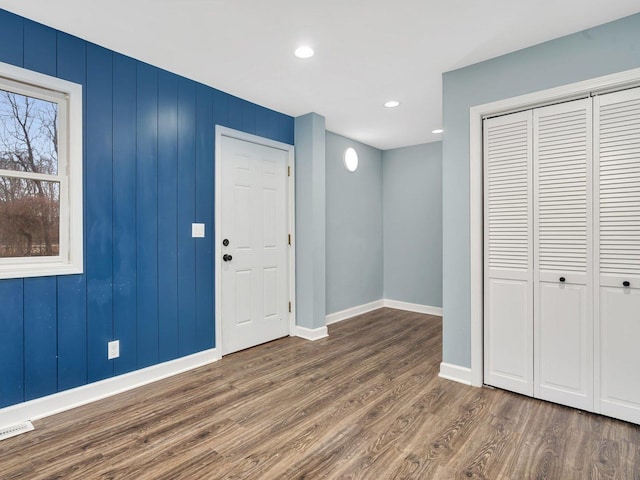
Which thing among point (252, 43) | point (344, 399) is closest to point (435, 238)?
point (344, 399)

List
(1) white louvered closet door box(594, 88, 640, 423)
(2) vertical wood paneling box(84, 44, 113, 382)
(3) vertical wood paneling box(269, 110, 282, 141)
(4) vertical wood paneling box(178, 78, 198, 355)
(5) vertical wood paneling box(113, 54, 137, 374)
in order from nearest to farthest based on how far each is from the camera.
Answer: (1) white louvered closet door box(594, 88, 640, 423)
(2) vertical wood paneling box(84, 44, 113, 382)
(5) vertical wood paneling box(113, 54, 137, 374)
(4) vertical wood paneling box(178, 78, 198, 355)
(3) vertical wood paneling box(269, 110, 282, 141)

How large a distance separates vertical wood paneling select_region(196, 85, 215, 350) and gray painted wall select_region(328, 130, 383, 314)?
5.88 ft

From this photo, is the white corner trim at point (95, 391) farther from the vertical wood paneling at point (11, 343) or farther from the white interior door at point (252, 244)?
the white interior door at point (252, 244)

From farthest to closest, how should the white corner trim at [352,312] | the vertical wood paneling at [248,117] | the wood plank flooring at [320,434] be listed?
the white corner trim at [352,312] < the vertical wood paneling at [248,117] < the wood plank flooring at [320,434]

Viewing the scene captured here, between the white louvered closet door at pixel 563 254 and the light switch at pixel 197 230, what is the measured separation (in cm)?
280

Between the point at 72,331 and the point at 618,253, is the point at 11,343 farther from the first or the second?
the point at 618,253

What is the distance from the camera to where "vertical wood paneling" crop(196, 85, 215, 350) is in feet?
10.4

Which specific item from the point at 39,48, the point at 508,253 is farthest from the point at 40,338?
the point at 508,253

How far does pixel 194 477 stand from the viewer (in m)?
1.69

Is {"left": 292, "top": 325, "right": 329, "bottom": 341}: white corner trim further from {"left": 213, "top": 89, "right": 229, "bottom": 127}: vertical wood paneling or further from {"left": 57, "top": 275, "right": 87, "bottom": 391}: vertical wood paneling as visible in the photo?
{"left": 213, "top": 89, "right": 229, "bottom": 127}: vertical wood paneling

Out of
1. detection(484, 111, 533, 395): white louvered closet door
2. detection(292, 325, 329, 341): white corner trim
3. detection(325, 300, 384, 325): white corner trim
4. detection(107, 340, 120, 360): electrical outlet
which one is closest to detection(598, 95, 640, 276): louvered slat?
detection(484, 111, 533, 395): white louvered closet door

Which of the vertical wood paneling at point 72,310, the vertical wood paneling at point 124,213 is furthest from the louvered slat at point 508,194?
the vertical wood paneling at point 72,310

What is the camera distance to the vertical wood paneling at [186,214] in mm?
3021

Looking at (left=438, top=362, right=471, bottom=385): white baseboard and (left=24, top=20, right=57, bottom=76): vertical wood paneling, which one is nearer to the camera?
(left=24, top=20, right=57, bottom=76): vertical wood paneling
